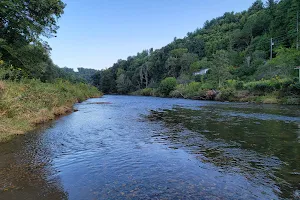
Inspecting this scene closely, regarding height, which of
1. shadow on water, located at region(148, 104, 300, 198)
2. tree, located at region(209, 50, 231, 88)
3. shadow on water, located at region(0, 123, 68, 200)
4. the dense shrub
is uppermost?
tree, located at region(209, 50, 231, 88)

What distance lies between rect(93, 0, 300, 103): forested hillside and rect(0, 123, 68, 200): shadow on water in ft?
104

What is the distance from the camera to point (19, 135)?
10875 mm

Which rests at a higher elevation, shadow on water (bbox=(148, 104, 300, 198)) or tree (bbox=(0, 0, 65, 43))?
tree (bbox=(0, 0, 65, 43))

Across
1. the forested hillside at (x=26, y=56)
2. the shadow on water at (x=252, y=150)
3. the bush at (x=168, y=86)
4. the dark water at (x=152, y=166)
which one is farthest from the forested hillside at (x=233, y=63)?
the forested hillside at (x=26, y=56)

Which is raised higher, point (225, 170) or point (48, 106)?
point (48, 106)

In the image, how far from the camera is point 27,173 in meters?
6.23

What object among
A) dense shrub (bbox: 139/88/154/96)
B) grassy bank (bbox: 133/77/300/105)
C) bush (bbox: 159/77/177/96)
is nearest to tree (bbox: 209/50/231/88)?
grassy bank (bbox: 133/77/300/105)

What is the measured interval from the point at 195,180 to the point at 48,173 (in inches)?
160

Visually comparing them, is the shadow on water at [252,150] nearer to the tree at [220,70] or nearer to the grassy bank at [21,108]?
the grassy bank at [21,108]

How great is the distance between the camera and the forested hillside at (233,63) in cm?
4091

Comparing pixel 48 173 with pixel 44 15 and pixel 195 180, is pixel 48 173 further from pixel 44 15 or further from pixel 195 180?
pixel 44 15

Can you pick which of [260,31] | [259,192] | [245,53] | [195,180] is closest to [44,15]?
[195,180]

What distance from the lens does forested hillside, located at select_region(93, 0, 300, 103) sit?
40906 mm

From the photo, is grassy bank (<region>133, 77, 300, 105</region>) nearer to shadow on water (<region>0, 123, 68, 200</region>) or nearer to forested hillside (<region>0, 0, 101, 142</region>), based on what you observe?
forested hillside (<region>0, 0, 101, 142</region>)
